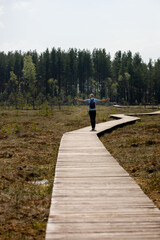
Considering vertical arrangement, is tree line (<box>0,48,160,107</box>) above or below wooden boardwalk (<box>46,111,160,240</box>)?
above

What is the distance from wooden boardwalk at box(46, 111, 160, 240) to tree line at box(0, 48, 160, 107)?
67.6 m

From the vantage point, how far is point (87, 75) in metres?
86.2

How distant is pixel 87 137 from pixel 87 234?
7.94 meters

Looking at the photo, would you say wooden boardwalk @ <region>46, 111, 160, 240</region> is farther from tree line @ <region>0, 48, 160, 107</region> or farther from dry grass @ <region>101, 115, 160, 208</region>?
tree line @ <region>0, 48, 160, 107</region>

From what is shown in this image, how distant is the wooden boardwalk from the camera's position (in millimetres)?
3078

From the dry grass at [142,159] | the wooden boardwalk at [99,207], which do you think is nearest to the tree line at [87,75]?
the dry grass at [142,159]

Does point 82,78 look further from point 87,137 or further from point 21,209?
point 21,209

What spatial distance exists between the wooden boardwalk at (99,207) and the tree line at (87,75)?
67.6m

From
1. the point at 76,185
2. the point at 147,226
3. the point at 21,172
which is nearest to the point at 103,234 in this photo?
the point at 147,226

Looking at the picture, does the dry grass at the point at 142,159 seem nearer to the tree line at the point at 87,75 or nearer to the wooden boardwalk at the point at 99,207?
the wooden boardwalk at the point at 99,207

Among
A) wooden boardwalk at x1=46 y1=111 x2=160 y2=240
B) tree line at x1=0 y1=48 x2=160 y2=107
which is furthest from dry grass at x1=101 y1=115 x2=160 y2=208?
tree line at x1=0 y1=48 x2=160 y2=107

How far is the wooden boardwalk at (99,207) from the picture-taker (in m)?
3.08

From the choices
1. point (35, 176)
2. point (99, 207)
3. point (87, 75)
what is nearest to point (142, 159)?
point (35, 176)

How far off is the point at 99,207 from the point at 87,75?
84.2 metres
